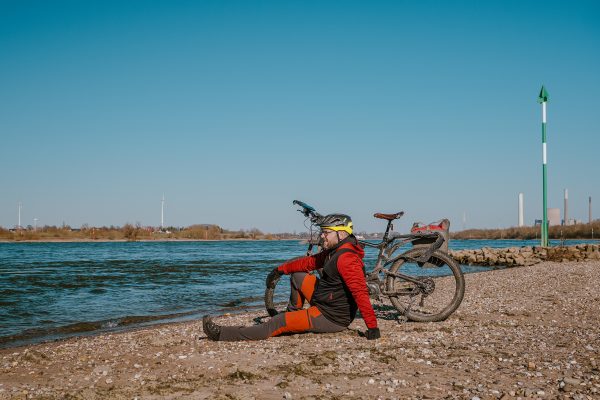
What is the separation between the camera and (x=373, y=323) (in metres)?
6.91

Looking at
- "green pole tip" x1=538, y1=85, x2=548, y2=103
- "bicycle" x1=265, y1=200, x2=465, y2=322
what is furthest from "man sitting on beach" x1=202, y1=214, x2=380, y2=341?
"green pole tip" x1=538, y1=85, x2=548, y2=103

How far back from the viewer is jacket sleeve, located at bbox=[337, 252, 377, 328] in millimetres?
6891

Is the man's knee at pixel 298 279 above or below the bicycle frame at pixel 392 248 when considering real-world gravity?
below

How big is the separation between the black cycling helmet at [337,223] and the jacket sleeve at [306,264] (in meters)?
0.41

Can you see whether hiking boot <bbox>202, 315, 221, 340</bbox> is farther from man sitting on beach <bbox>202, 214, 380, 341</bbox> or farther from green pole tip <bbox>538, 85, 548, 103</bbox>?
green pole tip <bbox>538, 85, 548, 103</bbox>

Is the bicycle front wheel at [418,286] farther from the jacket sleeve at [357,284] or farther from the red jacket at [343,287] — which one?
the jacket sleeve at [357,284]

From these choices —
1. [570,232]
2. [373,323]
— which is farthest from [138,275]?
[570,232]

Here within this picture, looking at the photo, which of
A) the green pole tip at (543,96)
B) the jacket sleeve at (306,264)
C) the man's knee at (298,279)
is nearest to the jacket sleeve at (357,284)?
the jacket sleeve at (306,264)

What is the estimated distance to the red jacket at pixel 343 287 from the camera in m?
6.91

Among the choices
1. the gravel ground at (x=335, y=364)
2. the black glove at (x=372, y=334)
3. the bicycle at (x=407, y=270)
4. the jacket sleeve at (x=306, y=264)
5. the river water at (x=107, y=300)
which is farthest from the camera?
the river water at (x=107, y=300)

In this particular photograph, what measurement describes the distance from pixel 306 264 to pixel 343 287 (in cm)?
79

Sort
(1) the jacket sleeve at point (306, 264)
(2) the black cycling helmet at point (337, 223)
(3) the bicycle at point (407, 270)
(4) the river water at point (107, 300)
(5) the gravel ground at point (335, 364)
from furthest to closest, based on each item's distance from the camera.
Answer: (4) the river water at point (107, 300)
(3) the bicycle at point (407, 270)
(1) the jacket sleeve at point (306, 264)
(2) the black cycling helmet at point (337, 223)
(5) the gravel ground at point (335, 364)

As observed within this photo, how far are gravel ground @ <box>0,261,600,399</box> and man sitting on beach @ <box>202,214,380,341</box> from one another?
7.0 inches

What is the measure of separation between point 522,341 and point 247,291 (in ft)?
34.6
